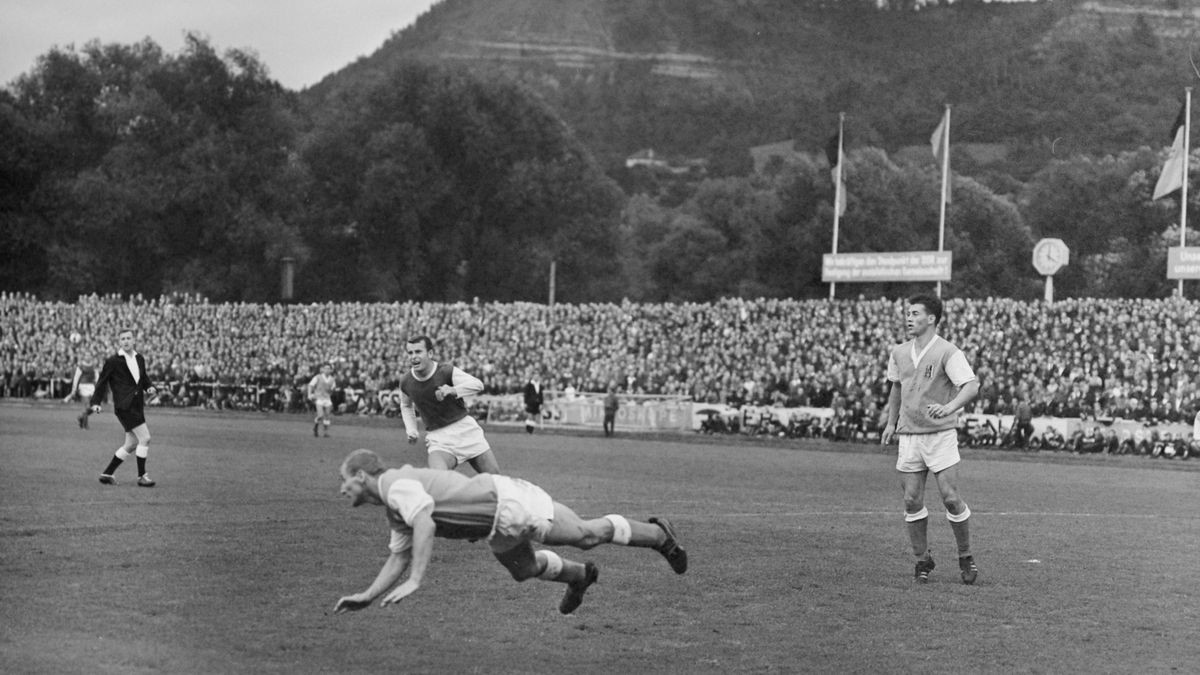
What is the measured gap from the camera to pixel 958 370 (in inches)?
526

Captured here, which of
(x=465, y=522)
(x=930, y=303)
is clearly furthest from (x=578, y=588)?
(x=930, y=303)

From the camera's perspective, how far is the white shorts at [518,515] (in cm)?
984

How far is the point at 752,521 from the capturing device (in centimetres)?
1869

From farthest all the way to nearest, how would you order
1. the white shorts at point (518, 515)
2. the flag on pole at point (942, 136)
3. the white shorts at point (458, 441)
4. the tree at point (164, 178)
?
the tree at point (164, 178) → the flag on pole at point (942, 136) → the white shorts at point (458, 441) → the white shorts at point (518, 515)

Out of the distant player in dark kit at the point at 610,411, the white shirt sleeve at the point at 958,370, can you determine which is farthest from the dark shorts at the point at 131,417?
the distant player in dark kit at the point at 610,411

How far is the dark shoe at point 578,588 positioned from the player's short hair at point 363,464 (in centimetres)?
191

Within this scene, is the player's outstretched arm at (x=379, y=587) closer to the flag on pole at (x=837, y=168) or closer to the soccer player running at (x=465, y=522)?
the soccer player running at (x=465, y=522)

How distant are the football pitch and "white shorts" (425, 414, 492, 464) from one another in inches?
39.9

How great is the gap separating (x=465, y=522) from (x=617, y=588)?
3.46 m

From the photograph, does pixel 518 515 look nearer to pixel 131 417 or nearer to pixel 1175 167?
pixel 131 417

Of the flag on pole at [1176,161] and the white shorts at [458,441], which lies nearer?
the white shorts at [458,441]

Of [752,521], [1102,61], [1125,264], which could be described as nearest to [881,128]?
[1125,264]

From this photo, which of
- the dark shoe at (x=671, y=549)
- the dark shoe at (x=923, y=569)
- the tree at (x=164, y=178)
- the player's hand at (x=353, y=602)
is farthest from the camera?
the tree at (x=164, y=178)

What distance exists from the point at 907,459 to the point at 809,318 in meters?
33.8
